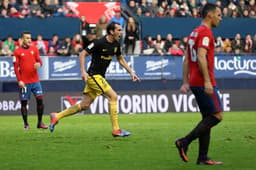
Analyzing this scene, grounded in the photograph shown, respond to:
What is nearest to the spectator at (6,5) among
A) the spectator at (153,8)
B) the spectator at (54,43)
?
the spectator at (54,43)

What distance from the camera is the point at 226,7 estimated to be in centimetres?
3662

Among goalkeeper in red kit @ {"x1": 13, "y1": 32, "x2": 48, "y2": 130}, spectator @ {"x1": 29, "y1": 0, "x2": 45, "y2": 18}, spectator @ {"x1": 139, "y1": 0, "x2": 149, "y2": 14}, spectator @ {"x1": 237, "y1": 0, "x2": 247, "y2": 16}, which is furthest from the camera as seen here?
spectator @ {"x1": 237, "y1": 0, "x2": 247, "y2": 16}

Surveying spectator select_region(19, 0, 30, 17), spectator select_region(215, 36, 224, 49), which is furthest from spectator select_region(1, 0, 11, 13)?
spectator select_region(215, 36, 224, 49)

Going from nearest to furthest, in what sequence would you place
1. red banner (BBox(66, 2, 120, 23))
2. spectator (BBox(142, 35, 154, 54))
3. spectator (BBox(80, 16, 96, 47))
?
1. spectator (BBox(80, 16, 96, 47))
2. spectator (BBox(142, 35, 154, 54))
3. red banner (BBox(66, 2, 120, 23))

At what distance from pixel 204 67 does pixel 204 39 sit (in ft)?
1.29

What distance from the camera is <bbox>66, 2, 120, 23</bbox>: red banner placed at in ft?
112

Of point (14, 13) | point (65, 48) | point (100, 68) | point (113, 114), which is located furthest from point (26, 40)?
point (14, 13)

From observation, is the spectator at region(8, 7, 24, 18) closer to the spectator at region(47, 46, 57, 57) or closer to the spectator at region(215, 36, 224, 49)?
the spectator at region(47, 46, 57, 57)

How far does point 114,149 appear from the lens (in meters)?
13.8

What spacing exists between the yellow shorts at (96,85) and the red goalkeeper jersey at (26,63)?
3311 millimetres

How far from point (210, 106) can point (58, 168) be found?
7.48ft

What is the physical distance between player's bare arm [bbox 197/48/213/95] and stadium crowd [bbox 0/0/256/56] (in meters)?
18.7

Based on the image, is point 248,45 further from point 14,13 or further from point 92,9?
point 14,13

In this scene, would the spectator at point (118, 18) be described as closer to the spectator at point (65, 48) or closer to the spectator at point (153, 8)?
the spectator at point (153, 8)
